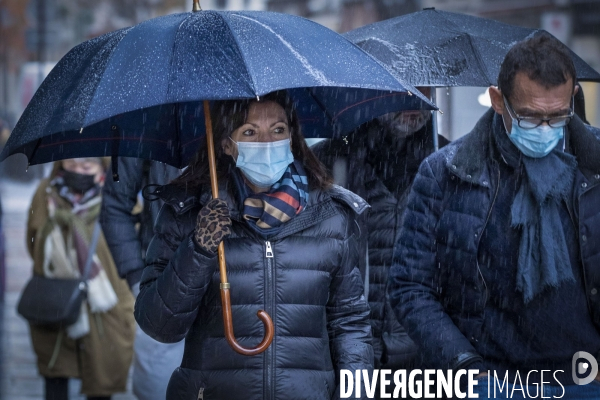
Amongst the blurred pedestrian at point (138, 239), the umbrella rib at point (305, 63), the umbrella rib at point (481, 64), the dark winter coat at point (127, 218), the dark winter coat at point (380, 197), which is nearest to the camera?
the umbrella rib at point (305, 63)

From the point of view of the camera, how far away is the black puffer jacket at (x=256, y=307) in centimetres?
357

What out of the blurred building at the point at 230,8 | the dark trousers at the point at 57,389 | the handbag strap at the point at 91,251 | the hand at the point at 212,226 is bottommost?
the dark trousers at the point at 57,389

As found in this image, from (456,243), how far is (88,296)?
3767 millimetres

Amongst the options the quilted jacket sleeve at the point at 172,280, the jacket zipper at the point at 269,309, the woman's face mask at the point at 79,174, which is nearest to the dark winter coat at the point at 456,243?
the jacket zipper at the point at 269,309

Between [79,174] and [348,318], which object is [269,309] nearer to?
[348,318]

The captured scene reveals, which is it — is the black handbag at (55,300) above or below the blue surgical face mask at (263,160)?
below

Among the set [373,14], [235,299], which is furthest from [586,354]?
[373,14]

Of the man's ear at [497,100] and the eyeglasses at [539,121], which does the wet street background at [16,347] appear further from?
the eyeglasses at [539,121]

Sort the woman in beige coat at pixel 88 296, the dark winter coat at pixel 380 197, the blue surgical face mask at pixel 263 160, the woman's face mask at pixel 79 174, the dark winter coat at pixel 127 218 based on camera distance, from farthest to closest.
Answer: the woman's face mask at pixel 79 174 → the woman in beige coat at pixel 88 296 → the dark winter coat at pixel 127 218 → the dark winter coat at pixel 380 197 → the blue surgical face mask at pixel 263 160

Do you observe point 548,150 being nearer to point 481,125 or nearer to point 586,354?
point 481,125

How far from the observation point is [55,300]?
6934 mm

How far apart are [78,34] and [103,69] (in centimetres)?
2139

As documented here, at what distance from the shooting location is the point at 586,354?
3.75 m

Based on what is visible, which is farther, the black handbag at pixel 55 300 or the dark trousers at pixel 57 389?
the dark trousers at pixel 57 389
